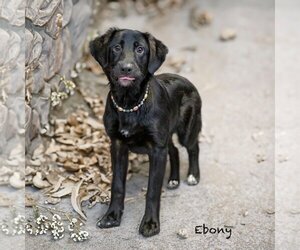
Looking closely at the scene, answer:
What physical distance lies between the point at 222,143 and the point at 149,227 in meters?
1.34

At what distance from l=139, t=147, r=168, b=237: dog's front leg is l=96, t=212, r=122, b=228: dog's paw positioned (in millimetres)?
152

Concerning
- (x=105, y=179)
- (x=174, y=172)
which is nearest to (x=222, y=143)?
A: (x=174, y=172)

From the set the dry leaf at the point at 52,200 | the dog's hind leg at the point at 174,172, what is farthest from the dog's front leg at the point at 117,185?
the dog's hind leg at the point at 174,172

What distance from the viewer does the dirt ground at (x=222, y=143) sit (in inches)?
162

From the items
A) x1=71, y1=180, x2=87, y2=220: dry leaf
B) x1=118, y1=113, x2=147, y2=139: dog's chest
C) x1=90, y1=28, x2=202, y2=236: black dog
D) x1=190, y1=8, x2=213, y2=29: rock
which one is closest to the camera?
x1=90, y1=28, x2=202, y2=236: black dog

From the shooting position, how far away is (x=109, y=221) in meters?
4.18

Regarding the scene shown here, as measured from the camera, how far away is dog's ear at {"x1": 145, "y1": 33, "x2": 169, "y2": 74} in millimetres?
3973

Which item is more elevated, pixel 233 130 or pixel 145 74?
pixel 145 74

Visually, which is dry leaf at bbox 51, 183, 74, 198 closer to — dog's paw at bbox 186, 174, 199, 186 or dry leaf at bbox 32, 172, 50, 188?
dry leaf at bbox 32, 172, 50, 188

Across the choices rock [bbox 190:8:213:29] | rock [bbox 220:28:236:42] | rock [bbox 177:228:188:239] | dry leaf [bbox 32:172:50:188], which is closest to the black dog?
rock [bbox 177:228:188:239]

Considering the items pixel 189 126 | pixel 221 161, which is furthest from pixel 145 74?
pixel 221 161

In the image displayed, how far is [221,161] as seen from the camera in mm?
5027

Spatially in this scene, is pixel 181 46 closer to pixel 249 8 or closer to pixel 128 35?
pixel 249 8

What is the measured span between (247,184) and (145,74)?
46.1 inches
